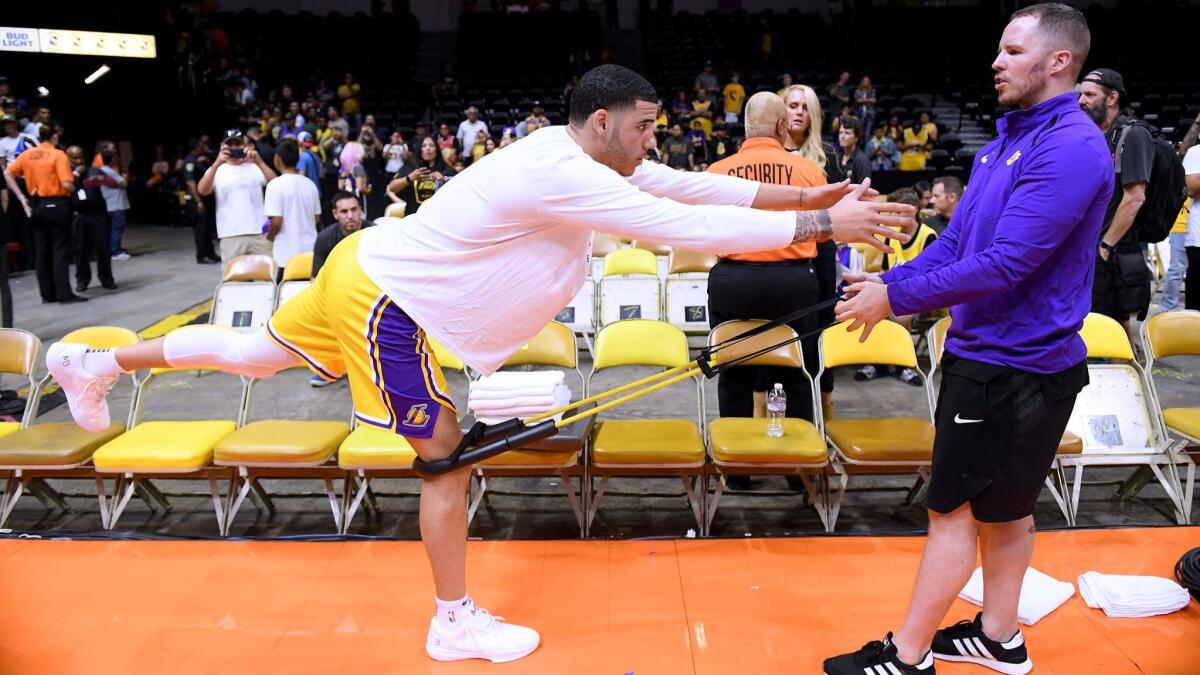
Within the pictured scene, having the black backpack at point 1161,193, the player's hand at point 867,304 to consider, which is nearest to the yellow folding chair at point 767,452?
the player's hand at point 867,304

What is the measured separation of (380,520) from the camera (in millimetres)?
4137

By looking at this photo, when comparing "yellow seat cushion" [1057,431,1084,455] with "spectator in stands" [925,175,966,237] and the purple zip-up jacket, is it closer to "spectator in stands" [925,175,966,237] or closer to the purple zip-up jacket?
the purple zip-up jacket

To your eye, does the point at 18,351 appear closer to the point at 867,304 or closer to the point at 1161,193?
the point at 867,304

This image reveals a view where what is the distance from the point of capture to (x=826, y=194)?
2807 millimetres

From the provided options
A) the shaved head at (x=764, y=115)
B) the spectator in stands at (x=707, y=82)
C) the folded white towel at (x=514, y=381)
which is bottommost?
the folded white towel at (x=514, y=381)

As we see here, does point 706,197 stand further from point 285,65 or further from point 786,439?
point 285,65

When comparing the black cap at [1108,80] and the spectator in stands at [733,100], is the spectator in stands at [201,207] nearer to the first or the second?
the spectator in stands at [733,100]

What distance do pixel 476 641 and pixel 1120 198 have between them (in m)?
4.35

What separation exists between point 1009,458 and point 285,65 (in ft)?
67.8

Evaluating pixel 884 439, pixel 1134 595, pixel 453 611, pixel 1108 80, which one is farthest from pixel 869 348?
pixel 453 611

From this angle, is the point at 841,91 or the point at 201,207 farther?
the point at 841,91

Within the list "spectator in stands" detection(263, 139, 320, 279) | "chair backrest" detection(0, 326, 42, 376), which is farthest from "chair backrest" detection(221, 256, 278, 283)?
"chair backrest" detection(0, 326, 42, 376)

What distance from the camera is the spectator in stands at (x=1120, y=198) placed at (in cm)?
433

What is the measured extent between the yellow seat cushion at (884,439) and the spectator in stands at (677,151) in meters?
8.23
